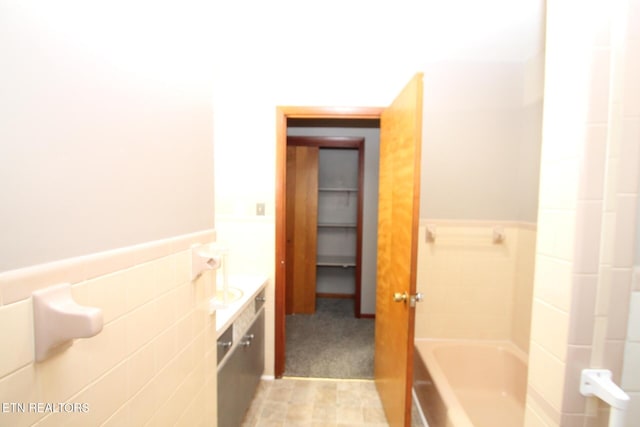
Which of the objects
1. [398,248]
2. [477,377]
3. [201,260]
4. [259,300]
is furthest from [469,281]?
[201,260]

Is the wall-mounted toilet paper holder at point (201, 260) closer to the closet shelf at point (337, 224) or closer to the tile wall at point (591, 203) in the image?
the tile wall at point (591, 203)

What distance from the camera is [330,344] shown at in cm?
249

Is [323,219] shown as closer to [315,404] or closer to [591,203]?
[315,404]

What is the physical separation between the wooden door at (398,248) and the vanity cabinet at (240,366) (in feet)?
2.67

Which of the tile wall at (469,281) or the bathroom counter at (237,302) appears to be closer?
the bathroom counter at (237,302)

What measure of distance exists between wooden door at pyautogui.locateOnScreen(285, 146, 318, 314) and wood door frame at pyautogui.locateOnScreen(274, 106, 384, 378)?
3.94 feet

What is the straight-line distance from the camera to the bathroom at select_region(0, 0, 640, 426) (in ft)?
1.20

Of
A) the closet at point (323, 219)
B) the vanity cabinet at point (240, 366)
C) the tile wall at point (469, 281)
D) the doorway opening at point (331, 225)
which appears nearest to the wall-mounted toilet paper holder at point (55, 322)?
the vanity cabinet at point (240, 366)

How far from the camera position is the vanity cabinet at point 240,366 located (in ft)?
3.85

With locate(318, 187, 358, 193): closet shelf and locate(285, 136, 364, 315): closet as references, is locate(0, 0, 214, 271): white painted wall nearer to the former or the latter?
locate(285, 136, 364, 315): closet

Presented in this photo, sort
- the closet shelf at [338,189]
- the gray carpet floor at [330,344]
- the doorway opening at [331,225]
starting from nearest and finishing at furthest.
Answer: the gray carpet floor at [330,344], the doorway opening at [331,225], the closet shelf at [338,189]

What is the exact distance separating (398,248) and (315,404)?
1.18 metres

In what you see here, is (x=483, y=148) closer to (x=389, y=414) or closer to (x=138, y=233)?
(x=389, y=414)

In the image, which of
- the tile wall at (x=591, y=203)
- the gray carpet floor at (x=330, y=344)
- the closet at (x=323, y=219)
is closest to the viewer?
the tile wall at (x=591, y=203)
